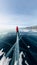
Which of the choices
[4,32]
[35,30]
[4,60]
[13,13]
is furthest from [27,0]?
[4,60]

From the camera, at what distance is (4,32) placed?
1.67 m

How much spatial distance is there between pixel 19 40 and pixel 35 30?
273 mm

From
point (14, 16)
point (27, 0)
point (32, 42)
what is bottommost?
point (32, 42)

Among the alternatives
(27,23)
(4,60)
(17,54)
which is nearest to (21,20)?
(27,23)

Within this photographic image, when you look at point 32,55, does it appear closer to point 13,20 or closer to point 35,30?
point 35,30

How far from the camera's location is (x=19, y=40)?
1.65 metres

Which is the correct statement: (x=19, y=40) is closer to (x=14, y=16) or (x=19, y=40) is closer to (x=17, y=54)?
(x=17, y=54)

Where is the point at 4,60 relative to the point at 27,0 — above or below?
below

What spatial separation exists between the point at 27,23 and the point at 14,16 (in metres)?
0.21

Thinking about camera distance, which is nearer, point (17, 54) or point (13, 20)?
point (17, 54)

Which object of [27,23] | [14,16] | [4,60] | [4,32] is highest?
[14,16]

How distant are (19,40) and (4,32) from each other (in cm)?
25

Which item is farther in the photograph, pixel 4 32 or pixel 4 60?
pixel 4 32

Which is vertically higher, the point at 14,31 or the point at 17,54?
the point at 14,31
